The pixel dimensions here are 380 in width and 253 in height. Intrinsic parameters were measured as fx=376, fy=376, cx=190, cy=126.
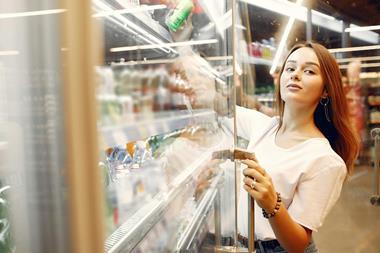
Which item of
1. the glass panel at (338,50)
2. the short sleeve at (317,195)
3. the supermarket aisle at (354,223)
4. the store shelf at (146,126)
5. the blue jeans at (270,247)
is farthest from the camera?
the glass panel at (338,50)

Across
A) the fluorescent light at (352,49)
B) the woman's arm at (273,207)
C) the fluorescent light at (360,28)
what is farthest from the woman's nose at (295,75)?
the fluorescent light at (360,28)

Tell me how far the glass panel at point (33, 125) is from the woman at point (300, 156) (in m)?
0.75

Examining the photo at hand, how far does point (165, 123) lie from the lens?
843mm

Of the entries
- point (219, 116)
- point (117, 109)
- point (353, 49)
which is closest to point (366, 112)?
point (353, 49)

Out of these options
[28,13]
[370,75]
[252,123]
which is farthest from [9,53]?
[370,75]

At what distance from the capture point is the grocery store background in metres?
0.37

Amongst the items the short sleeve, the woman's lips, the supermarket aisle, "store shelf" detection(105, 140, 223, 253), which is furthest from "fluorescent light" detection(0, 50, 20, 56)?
the supermarket aisle

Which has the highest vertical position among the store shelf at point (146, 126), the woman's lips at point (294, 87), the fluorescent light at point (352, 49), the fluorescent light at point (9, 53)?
the fluorescent light at point (352, 49)

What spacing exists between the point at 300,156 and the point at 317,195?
153 millimetres

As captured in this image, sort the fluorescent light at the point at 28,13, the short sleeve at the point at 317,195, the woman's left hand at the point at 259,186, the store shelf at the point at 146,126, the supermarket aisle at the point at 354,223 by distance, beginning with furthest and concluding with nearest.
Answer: the supermarket aisle at the point at 354,223
the short sleeve at the point at 317,195
the woman's left hand at the point at 259,186
the store shelf at the point at 146,126
the fluorescent light at the point at 28,13

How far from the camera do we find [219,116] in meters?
1.49

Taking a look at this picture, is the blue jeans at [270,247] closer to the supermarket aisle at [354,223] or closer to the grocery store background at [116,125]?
the grocery store background at [116,125]

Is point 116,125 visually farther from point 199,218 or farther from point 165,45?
point 199,218

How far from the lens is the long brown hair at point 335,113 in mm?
1360
